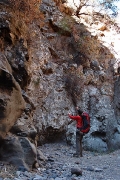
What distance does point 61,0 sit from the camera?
1694cm

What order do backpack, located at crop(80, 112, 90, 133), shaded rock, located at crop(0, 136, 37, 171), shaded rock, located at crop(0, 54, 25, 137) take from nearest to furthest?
1. shaded rock, located at crop(0, 136, 37, 171)
2. shaded rock, located at crop(0, 54, 25, 137)
3. backpack, located at crop(80, 112, 90, 133)

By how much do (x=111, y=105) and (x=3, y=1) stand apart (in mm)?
8754

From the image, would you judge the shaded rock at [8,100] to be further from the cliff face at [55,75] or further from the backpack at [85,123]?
the backpack at [85,123]

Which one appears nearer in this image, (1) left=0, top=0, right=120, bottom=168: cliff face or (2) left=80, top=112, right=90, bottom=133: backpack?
(1) left=0, top=0, right=120, bottom=168: cliff face

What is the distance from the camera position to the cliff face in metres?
7.12

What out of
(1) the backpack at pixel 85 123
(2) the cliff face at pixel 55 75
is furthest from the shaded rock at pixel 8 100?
(1) the backpack at pixel 85 123

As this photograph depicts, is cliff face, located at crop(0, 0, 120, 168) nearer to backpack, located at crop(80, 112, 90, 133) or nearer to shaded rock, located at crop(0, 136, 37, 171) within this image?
shaded rock, located at crop(0, 136, 37, 171)

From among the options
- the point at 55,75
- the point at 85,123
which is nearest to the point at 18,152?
the point at 85,123

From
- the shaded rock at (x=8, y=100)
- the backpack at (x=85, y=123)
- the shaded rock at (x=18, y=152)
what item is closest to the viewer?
the shaded rock at (x=18, y=152)

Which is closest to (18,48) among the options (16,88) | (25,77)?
(25,77)

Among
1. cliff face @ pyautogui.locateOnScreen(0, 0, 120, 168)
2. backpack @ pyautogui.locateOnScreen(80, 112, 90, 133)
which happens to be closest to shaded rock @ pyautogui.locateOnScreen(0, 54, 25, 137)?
cliff face @ pyautogui.locateOnScreen(0, 0, 120, 168)

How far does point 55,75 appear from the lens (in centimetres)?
1367

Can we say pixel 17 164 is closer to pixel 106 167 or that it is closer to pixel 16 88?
pixel 16 88

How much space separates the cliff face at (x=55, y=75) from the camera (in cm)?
712
